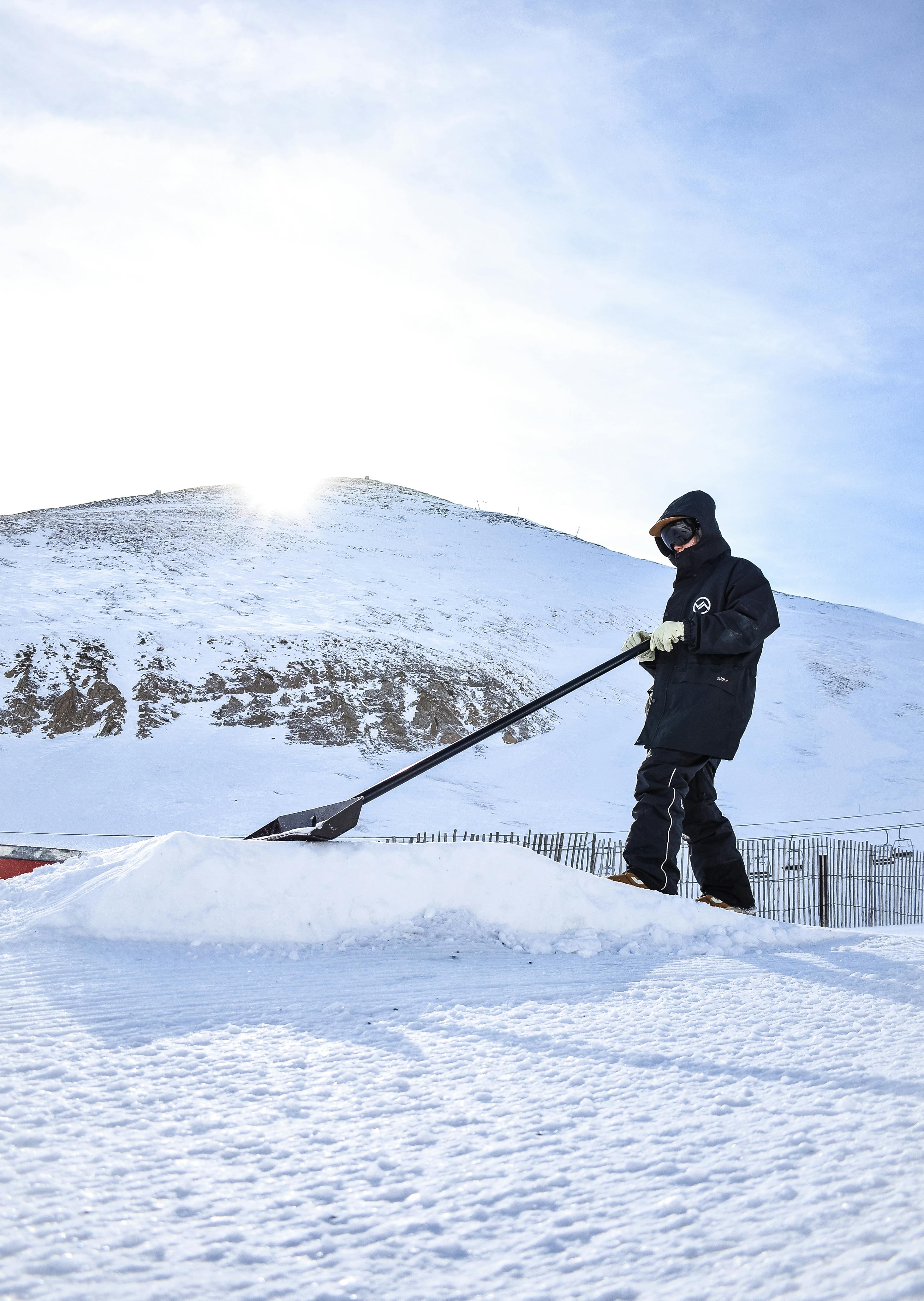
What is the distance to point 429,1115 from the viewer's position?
1.73 metres

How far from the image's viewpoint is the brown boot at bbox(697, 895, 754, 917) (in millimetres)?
4582

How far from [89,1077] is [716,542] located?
425 cm

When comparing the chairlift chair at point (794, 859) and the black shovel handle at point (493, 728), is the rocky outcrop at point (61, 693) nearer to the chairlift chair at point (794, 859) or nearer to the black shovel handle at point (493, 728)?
the chairlift chair at point (794, 859)

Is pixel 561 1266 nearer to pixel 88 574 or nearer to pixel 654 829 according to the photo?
pixel 654 829

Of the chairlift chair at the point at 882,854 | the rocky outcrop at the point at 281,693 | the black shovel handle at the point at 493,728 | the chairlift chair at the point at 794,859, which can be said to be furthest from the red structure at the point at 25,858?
the rocky outcrop at the point at 281,693

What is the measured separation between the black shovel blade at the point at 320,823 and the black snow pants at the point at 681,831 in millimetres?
1485

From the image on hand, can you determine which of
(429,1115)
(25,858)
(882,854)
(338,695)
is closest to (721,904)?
(429,1115)

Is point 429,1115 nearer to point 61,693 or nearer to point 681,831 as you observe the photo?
point 681,831

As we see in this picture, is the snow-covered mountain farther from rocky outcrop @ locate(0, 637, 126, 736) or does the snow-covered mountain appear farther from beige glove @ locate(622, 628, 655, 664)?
beige glove @ locate(622, 628, 655, 664)

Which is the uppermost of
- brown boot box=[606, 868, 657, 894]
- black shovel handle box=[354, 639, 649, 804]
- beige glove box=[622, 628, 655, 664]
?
beige glove box=[622, 628, 655, 664]

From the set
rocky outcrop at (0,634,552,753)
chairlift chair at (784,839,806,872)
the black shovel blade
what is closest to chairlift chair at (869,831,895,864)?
chairlift chair at (784,839,806,872)

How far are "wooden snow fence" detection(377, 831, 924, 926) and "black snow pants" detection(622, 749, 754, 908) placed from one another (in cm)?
470

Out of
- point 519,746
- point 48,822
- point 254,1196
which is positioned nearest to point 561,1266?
point 254,1196

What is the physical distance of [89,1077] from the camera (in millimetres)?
1874
